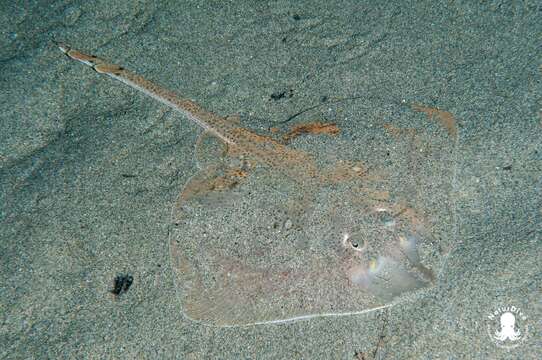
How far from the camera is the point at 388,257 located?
118 inches

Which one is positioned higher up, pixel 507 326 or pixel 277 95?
pixel 277 95

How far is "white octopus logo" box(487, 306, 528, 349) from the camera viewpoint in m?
2.92

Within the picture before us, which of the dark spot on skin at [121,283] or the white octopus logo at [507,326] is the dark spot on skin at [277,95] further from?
the white octopus logo at [507,326]

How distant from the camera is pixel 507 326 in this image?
2.96 meters

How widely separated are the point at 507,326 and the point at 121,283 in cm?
277

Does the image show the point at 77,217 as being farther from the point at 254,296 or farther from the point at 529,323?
the point at 529,323

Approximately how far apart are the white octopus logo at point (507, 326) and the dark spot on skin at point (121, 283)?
102 inches

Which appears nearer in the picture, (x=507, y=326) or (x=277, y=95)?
(x=507, y=326)

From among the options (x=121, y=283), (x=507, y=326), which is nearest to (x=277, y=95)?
(x=121, y=283)

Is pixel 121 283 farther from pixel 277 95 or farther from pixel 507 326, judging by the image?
pixel 507 326

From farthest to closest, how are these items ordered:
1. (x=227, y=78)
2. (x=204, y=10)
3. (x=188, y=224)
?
1. (x=204, y=10)
2. (x=227, y=78)
3. (x=188, y=224)

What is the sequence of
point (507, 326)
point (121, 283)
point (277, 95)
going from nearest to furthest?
point (507, 326), point (121, 283), point (277, 95)

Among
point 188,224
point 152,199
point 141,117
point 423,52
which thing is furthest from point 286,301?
point 423,52

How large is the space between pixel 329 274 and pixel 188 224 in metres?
1.18
